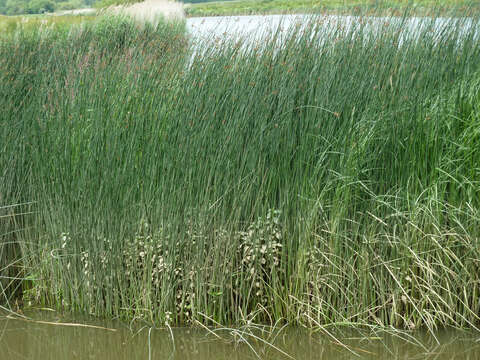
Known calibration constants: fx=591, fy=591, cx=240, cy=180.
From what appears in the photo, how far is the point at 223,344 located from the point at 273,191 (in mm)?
936

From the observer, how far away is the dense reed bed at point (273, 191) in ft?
11.5

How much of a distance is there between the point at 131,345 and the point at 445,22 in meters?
3.07

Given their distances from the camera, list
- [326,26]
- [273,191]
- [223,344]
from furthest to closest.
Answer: [326,26] → [273,191] → [223,344]

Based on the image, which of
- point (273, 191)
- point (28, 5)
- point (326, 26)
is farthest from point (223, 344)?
point (28, 5)

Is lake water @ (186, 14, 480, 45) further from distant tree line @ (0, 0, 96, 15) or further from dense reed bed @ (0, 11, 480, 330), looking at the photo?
distant tree line @ (0, 0, 96, 15)

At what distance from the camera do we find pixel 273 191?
140 inches

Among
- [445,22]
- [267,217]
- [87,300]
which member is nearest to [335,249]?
[267,217]

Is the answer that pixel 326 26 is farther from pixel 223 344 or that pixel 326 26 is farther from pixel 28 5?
pixel 28 5

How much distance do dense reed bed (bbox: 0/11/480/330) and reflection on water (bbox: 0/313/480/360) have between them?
0.36ft

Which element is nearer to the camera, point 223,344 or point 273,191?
point 223,344

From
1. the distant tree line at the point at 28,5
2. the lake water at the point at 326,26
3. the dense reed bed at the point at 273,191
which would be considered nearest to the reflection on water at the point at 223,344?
the dense reed bed at the point at 273,191

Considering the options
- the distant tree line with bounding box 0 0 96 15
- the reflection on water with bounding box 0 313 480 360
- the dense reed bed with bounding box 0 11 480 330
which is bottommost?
the reflection on water with bounding box 0 313 480 360

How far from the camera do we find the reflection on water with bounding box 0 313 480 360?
3.29 m

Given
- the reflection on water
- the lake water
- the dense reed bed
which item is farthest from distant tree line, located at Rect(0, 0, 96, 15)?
the reflection on water
